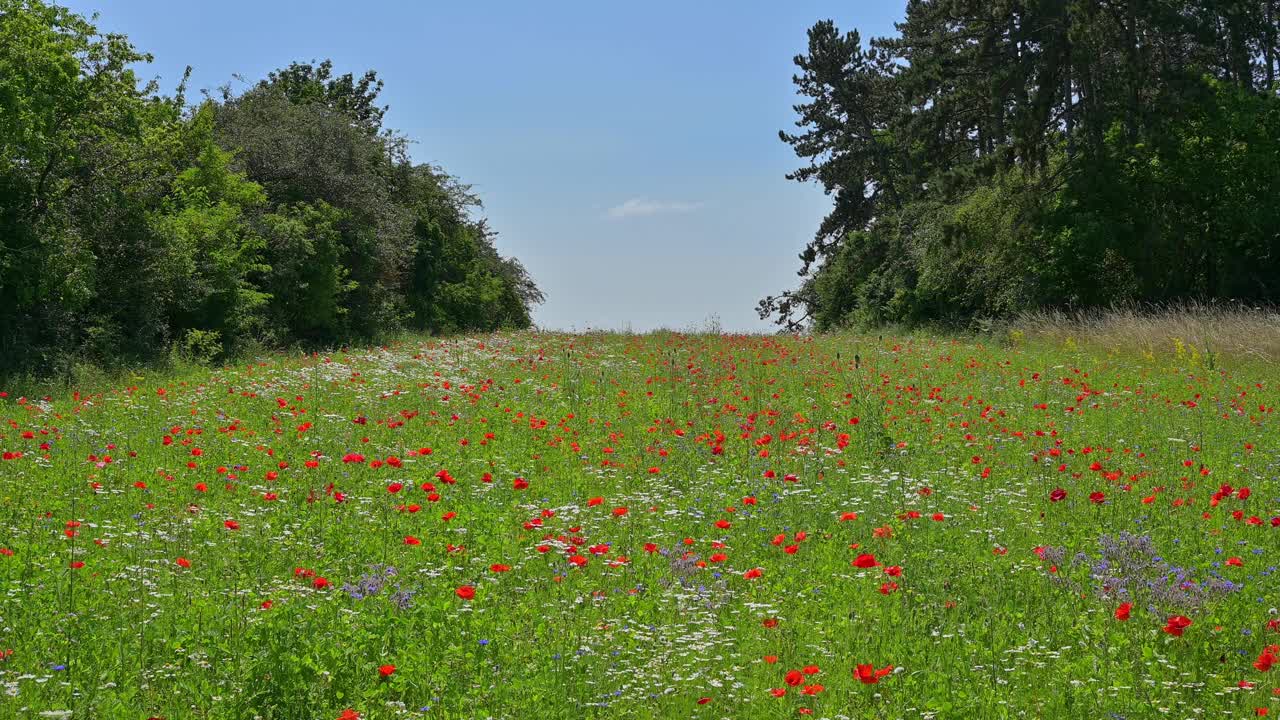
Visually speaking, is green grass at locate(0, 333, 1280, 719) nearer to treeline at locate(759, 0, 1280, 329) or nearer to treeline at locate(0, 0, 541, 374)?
treeline at locate(0, 0, 541, 374)

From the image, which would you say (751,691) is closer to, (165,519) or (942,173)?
(165,519)

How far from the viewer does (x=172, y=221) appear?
20891 mm

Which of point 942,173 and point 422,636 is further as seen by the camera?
point 942,173

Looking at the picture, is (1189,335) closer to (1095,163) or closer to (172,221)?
(1095,163)

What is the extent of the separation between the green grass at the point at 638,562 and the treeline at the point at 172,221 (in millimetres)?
8276

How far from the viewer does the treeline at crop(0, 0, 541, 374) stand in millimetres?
17391

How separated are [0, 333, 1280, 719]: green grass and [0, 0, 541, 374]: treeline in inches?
326

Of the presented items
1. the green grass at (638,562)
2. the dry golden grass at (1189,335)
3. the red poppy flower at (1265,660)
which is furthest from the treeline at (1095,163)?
the red poppy flower at (1265,660)

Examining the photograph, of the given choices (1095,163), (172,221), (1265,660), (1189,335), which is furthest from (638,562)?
(1095,163)

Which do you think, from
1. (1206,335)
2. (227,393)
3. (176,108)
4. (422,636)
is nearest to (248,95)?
(176,108)

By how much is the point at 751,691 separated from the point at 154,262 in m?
19.8

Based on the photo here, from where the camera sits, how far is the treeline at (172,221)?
17391mm

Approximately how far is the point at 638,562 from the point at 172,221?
60.8 ft

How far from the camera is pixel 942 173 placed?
3262cm
